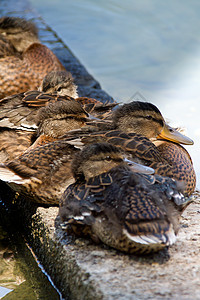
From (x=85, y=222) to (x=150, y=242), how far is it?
1.32ft

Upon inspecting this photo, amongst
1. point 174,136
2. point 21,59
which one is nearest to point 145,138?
point 174,136

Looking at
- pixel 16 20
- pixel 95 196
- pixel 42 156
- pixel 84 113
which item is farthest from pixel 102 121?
pixel 16 20

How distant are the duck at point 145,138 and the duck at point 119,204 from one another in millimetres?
265

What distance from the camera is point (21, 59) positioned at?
5258 millimetres

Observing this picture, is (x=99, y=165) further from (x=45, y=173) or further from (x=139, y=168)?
(x=45, y=173)

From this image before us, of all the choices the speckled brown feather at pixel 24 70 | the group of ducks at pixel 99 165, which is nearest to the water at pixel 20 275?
the group of ducks at pixel 99 165

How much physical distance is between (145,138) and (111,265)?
3.31 ft

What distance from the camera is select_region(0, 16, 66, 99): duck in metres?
4.98

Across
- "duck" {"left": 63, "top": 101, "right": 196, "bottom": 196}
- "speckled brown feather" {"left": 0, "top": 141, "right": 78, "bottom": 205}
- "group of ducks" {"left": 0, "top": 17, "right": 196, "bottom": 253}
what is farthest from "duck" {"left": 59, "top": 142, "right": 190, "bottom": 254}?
"speckled brown feather" {"left": 0, "top": 141, "right": 78, "bottom": 205}

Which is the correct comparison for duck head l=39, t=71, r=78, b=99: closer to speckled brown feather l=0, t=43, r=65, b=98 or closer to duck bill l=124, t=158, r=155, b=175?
speckled brown feather l=0, t=43, r=65, b=98

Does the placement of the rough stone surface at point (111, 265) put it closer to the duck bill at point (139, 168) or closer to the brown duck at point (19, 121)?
the duck bill at point (139, 168)

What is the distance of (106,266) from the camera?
7.72 ft

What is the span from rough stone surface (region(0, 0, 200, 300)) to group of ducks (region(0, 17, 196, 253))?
0.08m

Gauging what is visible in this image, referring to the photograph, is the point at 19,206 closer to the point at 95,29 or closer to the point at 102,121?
the point at 102,121
